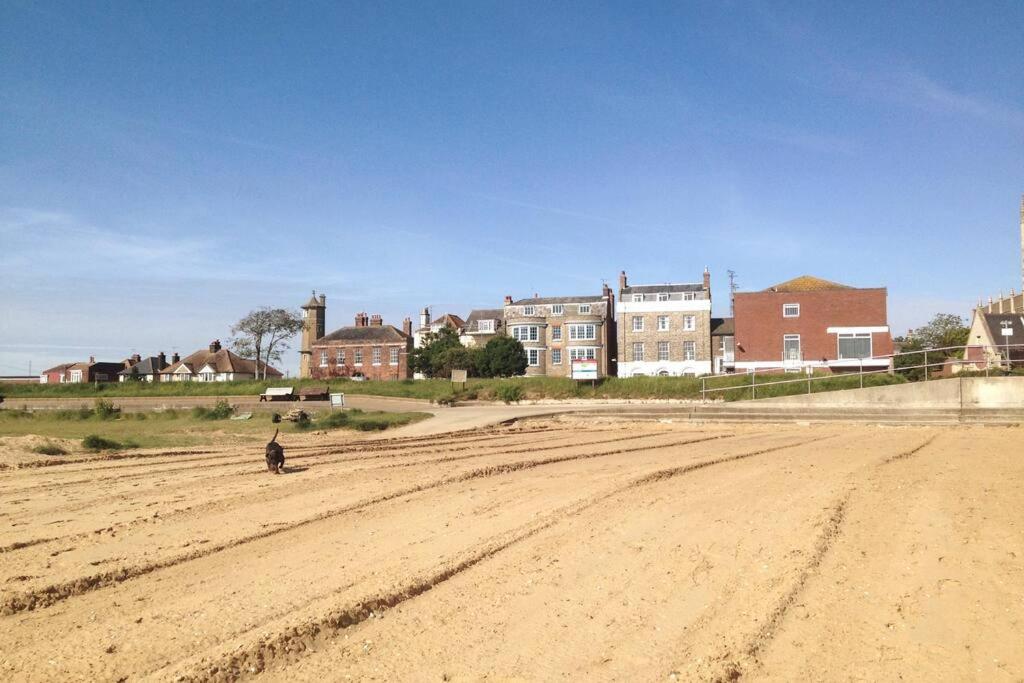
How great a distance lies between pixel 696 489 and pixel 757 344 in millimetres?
48829

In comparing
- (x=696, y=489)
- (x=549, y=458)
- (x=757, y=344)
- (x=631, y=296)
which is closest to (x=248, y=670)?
(x=696, y=489)

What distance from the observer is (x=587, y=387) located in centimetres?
4412

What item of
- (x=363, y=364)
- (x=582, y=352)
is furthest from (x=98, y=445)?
(x=363, y=364)

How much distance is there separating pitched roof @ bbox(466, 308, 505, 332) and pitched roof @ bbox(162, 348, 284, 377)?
26880 millimetres

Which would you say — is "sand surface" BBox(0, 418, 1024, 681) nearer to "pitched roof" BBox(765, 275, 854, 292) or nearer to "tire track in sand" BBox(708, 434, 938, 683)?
"tire track in sand" BBox(708, 434, 938, 683)

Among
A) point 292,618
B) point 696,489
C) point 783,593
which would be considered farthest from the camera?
point 696,489

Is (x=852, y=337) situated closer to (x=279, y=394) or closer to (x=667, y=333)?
(x=667, y=333)

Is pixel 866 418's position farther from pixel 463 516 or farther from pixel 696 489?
pixel 463 516

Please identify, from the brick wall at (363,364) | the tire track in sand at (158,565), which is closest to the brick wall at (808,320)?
the brick wall at (363,364)

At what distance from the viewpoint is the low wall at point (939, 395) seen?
28812 millimetres

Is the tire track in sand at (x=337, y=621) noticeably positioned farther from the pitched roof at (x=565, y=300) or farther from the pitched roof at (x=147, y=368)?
the pitched roof at (x=147, y=368)

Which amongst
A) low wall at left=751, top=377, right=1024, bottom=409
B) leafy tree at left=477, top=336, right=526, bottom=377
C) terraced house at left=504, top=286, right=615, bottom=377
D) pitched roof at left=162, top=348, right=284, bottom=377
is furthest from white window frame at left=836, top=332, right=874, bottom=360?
pitched roof at left=162, top=348, right=284, bottom=377

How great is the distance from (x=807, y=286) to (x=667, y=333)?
14781mm

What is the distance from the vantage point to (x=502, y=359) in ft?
236
